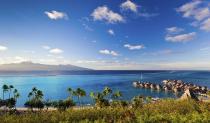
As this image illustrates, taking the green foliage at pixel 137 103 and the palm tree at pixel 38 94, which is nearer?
the green foliage at pixel 137 103

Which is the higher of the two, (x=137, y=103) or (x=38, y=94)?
(x=137, y=103)

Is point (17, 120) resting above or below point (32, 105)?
above

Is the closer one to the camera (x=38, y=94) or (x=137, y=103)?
(x=137, y=103)

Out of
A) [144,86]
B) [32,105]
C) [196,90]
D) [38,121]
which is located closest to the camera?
[38,121]

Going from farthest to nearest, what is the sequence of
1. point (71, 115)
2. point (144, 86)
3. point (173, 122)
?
point (144, 86), point (71, 115), point (173, 122)

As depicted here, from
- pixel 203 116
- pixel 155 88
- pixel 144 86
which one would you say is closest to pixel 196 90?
pixel 155 88

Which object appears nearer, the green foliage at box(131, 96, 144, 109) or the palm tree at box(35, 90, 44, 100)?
the green foliage at box(131, 96, 144, 109)

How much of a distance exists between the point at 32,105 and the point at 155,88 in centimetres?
9008

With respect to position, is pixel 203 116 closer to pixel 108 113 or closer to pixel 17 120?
pixel 108 113

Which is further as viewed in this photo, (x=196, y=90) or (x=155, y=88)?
(x=155, y=88)

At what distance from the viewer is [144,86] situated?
555ft

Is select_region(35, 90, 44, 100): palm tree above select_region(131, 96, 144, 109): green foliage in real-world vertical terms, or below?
below

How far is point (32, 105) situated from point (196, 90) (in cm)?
8671

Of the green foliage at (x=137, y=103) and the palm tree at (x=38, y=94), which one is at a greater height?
the green foliage at (x=137, y=103)
